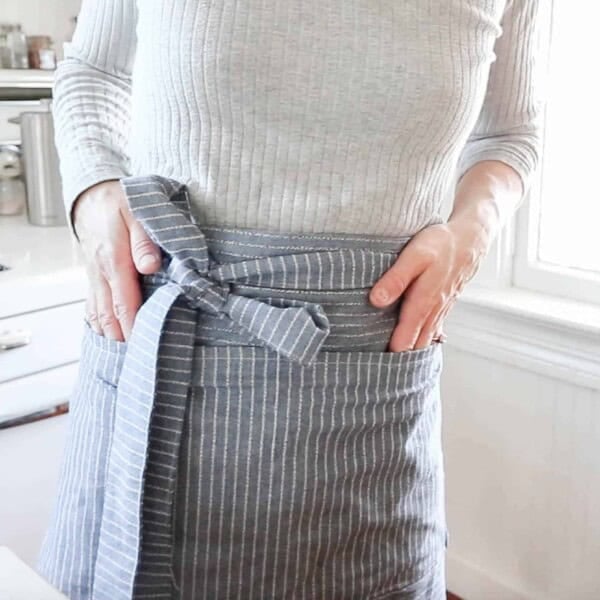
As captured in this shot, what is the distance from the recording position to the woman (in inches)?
29.6

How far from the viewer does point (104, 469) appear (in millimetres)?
821

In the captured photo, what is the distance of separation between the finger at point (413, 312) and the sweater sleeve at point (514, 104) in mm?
225

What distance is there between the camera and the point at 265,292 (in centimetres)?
77

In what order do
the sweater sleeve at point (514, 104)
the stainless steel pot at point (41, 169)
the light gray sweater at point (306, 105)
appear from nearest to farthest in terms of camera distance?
the light gray sweater at point (306, 105), the sweater sleeve at point (514, 104), the stainless steel pot at point (41, 169)

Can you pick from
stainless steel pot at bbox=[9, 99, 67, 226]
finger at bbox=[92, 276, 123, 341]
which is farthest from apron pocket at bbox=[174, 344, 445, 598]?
stainless steel pot at bbox=[9, 99, 67, 226]

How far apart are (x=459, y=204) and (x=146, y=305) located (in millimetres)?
356

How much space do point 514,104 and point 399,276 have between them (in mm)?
302

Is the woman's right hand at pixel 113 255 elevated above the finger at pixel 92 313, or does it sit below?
above

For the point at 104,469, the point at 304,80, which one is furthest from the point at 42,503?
the point at 304,80

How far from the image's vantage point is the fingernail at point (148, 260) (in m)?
0.80

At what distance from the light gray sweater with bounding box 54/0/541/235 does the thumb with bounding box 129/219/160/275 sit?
0.17 ft

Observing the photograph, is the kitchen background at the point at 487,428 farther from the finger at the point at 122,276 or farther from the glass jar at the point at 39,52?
the finger at the point at 122,276

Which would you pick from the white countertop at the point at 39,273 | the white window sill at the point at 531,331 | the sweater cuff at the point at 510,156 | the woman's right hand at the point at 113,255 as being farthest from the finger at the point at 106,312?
the white window sill at the point at 531,331

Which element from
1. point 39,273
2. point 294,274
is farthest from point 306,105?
point 39,273
